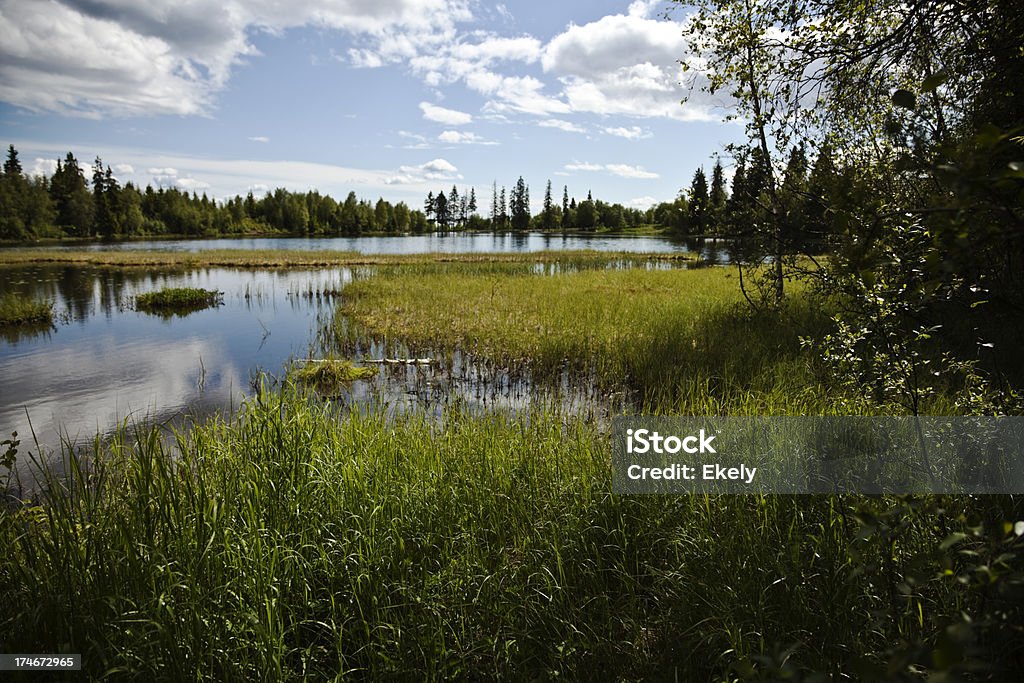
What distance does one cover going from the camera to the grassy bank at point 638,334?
758cm

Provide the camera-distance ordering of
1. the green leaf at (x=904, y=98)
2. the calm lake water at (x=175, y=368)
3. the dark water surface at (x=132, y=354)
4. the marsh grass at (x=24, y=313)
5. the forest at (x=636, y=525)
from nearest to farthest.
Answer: the green leaf at (x=904, y=98) → the forest at (x=636, y=525) → the calm lake water at (x=175, y=368) → the dark water surface at (x=132, y=354) → the marsh grass at (x=24, y=313)

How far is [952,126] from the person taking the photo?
6930mm

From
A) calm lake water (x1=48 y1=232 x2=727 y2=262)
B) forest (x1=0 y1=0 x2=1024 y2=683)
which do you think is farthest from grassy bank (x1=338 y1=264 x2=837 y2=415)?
calm lake water (x1=48 y1=232 x2=727 y2=262)

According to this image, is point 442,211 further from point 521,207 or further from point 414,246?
point 414,246

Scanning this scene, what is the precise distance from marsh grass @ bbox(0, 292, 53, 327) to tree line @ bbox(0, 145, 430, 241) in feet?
230

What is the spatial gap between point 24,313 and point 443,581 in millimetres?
21846

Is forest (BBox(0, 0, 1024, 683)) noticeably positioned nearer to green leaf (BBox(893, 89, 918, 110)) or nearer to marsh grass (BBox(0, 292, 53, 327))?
green leaf (BBox(893, 89, 918, 110))

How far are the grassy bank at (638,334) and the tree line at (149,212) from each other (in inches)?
3155

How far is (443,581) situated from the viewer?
11.9 feet

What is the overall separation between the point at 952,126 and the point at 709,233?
15.6ft

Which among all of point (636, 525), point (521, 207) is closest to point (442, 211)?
point (521, 207)

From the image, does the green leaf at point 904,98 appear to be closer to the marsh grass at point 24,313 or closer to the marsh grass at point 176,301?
the marsh grass at point 24,313

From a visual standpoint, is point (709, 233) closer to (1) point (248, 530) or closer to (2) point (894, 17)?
(2) point (894, 17)

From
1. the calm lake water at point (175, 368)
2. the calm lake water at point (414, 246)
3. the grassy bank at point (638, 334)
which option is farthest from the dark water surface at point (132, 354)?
the calm lake water at point (414, 246)
